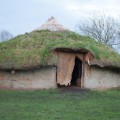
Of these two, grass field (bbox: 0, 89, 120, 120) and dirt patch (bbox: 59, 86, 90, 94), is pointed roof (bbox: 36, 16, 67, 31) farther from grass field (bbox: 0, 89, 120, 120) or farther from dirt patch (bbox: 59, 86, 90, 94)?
grass field (bbox: 0, 89, 120, 120)

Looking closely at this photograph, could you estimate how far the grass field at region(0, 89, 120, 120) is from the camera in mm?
11602

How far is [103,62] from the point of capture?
64.3 feet

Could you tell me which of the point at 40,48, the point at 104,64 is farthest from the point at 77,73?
the point at 40,48

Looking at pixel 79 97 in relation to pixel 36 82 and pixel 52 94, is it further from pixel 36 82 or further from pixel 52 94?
pixel 36 82

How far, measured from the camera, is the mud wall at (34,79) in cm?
1922

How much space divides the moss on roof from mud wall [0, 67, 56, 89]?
573 millimetres

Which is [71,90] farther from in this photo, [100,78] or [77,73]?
[77,73]

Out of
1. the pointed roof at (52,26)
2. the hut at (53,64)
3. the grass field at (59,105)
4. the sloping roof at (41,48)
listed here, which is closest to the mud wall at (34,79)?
the hut at (53,64)

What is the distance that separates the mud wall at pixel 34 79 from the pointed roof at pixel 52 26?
4.55m

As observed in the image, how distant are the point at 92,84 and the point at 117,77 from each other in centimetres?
175

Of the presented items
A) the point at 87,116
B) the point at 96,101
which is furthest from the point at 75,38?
the point at 87,116

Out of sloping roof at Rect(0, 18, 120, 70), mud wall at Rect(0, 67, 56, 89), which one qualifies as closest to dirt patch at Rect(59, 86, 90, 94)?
mud wall at Rect(0, 67, 56, 89)

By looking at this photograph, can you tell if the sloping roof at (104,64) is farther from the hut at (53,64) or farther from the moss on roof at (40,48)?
the moss on roof at (40,48)

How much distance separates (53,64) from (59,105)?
5.18m
